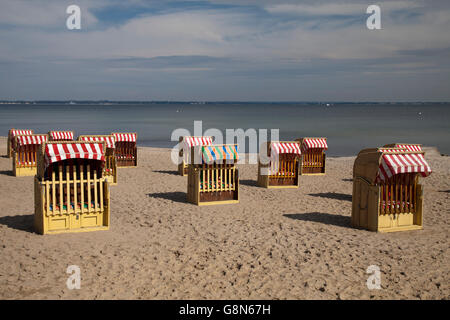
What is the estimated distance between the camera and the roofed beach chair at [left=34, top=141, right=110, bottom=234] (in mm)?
8695

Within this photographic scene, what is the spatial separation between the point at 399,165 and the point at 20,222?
8.39 metres

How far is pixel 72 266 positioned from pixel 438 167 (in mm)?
19223

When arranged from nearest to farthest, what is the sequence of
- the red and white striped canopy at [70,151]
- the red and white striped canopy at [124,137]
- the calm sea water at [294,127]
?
the red and white striped canopy at [70,151] → the red and white striped canopy at [124,137] → the calm sea water at [294,127]

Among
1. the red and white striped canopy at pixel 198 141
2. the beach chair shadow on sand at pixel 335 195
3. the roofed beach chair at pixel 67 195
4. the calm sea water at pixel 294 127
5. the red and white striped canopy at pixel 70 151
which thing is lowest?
the beach chair shadow on sand at pixel 335 195

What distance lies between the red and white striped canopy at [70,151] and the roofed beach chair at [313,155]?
35.3 ft

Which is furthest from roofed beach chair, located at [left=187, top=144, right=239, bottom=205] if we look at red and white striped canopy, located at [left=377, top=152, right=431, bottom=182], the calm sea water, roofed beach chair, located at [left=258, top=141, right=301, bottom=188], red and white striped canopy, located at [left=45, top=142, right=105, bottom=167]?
the calm sea water

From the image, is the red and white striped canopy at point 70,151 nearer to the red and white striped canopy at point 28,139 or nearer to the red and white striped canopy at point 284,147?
the red and white striped canopy at point 284,147

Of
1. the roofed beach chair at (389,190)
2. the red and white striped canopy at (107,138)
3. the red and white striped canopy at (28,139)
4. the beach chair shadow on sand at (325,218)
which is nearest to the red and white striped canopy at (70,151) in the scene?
the beach chair shadow on sand at (325,218)

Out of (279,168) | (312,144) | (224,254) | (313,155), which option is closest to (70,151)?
(224,254)

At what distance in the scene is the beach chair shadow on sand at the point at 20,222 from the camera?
9.29 metres

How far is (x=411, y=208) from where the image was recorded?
386 inches

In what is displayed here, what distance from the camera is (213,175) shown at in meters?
12.4

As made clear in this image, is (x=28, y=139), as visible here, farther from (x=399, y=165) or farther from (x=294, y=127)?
(x=294, y=127)
